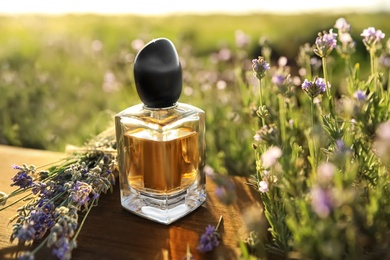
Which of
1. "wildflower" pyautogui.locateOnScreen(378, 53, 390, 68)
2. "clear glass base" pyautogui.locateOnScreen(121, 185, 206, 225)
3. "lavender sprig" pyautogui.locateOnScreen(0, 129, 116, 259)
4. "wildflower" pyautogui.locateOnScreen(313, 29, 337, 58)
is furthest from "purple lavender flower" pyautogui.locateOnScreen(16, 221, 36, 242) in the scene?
"wildflower" pyautogui.locateOnScreen(378, 53, 390, 68)

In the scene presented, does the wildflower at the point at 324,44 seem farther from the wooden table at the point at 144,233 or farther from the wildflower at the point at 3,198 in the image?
the wildflower at the point at 3,198

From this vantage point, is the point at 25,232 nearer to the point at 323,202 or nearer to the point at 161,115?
the point at 161,115

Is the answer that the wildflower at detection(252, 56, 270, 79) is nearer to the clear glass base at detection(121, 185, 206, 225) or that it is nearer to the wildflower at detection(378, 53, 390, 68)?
the clear glass base at detection(121, 185, 206, 225)

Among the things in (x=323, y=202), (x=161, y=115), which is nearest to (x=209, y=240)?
(x=161, y=115)

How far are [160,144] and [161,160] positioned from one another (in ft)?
0.15

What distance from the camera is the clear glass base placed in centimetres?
142

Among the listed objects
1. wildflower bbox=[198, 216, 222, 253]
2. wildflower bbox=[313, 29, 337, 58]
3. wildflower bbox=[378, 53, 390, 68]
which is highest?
wildflower bbox=[313, 29, 337, 58]

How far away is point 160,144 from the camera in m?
1.36

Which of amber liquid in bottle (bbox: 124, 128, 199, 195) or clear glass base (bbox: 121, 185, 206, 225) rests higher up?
amber liquid in bottle (bbox: 124, 128, 199, 195)

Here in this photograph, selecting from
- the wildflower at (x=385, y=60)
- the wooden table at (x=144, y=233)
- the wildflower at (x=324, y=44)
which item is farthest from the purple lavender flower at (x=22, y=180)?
the wildflower at (x=385, y=60)

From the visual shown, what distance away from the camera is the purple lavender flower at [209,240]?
49.1 inches

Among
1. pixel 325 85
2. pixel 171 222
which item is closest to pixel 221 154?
pixel 171 222

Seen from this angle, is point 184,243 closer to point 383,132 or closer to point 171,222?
point 171,222

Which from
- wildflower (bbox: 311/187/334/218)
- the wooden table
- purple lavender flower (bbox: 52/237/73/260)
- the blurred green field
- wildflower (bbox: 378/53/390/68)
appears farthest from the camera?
the blurred green field
